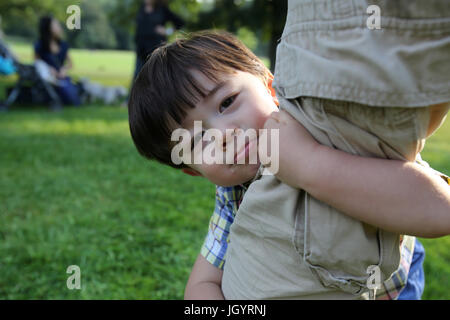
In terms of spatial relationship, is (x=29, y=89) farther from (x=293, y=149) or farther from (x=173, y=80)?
(x=293, y=149)

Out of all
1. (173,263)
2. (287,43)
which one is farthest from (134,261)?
(287,43)

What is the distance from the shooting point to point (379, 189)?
733 mm

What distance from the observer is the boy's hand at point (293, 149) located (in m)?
0.78

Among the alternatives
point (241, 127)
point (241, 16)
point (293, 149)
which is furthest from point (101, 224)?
point (241, 16)

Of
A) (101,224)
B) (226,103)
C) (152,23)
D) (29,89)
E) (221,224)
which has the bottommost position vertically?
(101,224)

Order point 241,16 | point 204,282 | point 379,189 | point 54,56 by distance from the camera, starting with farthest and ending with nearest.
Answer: point 54,56
point 241,16
point 204,282
point 379,189

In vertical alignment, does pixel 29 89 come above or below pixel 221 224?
below

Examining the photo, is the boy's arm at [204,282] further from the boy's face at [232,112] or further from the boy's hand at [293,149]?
the boy's hand at [293,149]

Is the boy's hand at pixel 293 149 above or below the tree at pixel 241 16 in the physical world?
below

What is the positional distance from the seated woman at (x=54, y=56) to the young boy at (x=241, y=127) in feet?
24.3

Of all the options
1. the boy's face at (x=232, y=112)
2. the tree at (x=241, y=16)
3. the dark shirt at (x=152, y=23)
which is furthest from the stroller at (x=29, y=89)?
the boy's face at (x=232, y=112)

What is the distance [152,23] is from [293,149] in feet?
24.5

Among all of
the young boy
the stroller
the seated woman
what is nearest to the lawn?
the young boy

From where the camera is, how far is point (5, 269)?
2.08m
